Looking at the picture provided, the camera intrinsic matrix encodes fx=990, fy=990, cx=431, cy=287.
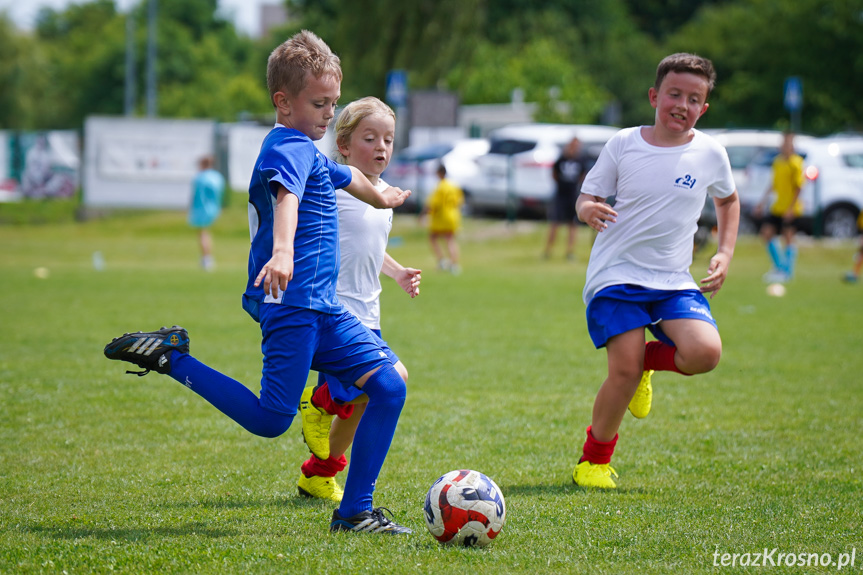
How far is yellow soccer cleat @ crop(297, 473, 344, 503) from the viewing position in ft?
15.3

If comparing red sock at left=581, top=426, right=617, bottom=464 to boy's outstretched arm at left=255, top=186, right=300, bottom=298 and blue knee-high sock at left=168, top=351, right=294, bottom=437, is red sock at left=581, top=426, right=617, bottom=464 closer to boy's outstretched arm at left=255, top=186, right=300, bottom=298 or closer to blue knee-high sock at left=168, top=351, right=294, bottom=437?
blue knee-high sock at left=168, top=351, right=294, bottom=437

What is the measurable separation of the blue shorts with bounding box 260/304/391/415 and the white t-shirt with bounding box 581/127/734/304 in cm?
140

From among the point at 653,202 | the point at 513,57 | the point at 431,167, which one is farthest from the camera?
the point at 513,57

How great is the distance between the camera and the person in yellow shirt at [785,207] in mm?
15516

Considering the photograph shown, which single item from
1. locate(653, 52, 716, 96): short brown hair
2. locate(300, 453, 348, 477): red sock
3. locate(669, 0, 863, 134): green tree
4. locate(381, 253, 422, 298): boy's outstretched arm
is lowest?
locate(300, 453, 348, 477): red sock

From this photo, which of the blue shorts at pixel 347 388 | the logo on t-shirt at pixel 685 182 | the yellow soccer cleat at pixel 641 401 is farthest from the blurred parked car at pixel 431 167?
the blue shorts at pixel 347 388

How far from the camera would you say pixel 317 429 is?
15.4 ft

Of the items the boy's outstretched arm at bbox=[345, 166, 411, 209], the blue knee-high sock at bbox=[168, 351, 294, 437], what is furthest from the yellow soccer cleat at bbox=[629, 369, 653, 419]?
the blue knee-high sock at bbox=[168, 351, 294, 437]

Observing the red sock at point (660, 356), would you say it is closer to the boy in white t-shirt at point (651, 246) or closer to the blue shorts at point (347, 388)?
the boy in white t-shirt at point (651, 246)

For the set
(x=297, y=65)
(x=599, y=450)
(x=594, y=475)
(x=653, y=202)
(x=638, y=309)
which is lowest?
(x=594, y=475)

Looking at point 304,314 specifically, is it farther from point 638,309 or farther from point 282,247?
point 638,309

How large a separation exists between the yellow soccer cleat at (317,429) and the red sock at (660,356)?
1.61m

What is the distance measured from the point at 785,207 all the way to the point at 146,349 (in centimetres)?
1381

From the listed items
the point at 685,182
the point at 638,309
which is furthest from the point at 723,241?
the point at 638,309
